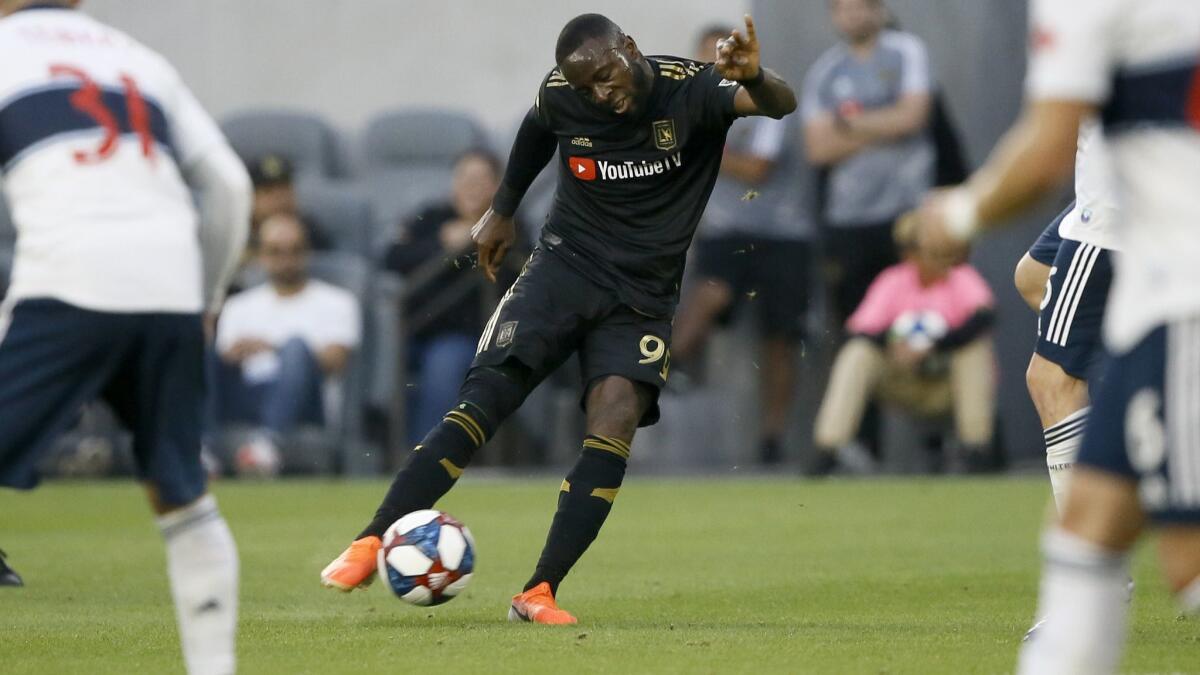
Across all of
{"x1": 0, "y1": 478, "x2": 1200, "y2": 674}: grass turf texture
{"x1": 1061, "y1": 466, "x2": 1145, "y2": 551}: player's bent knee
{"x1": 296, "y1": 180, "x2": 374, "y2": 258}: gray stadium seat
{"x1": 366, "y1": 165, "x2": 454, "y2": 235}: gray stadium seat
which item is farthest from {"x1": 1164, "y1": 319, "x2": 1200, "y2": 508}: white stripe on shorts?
{"x1": 296, "y1": 180, "x2": 374, "y2": 258}: gray stadium seat

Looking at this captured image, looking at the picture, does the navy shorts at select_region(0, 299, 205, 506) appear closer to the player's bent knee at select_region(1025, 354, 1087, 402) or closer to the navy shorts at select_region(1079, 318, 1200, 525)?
the navy shorts at select_region(1079, 318, 1200, 525)

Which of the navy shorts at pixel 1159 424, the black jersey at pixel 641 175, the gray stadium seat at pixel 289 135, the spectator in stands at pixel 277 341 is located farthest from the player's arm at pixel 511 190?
the gray stadium seat at pixel 289 135

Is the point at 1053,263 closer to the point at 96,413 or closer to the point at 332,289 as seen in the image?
the point at 332,289

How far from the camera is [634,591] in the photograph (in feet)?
27.6

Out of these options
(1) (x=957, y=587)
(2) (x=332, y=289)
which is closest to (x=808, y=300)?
(2) (x=332, y=289)

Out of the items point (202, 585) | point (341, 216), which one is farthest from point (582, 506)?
point (341, 216)

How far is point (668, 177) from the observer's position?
25.2ft

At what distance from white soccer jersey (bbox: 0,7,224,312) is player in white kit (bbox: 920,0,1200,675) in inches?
79.6

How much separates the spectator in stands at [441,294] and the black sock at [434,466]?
7.89m

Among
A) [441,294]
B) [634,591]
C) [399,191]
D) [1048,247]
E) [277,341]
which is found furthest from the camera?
[399,191]

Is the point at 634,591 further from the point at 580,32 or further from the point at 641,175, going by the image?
the point at 580,32

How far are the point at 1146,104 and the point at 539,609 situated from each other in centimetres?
358

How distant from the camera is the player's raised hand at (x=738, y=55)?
679cm

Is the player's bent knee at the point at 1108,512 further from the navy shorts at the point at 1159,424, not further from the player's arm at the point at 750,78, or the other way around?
the player's arm at the point at 750,78
